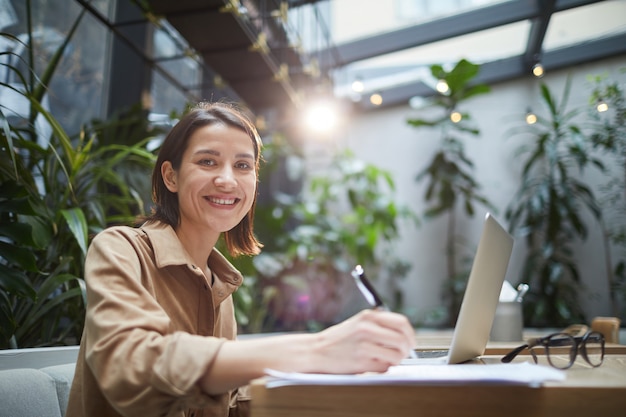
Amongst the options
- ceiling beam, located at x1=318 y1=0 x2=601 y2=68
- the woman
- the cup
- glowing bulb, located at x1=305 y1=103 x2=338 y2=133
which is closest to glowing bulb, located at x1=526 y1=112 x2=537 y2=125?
ceiling beam, located at x1=318 y1=0 x2=601 y2=68

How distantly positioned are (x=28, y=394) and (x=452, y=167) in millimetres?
4626

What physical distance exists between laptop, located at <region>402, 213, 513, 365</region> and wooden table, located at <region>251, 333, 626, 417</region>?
0.80 ft

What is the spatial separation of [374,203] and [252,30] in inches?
98.3

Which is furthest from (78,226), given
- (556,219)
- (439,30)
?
(439,30)

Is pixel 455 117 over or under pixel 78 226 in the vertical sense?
over

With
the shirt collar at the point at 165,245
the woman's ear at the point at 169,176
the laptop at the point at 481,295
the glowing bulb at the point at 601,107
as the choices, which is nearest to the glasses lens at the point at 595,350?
the laptop at the point at 481,295

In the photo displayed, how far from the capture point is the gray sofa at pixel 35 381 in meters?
0.94

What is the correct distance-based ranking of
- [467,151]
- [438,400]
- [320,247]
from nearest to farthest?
[438,400]
[320,247]
[467,151]

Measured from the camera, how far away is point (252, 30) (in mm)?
3160

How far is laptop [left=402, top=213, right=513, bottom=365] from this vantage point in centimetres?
87

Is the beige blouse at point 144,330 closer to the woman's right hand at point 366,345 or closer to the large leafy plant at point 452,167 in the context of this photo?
the woman's right hand at point 366,345

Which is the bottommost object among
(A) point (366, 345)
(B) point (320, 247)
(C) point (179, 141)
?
(A) point (366, 345)

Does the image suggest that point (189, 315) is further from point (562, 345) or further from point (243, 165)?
point (562, 345)

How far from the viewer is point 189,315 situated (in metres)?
1.04
